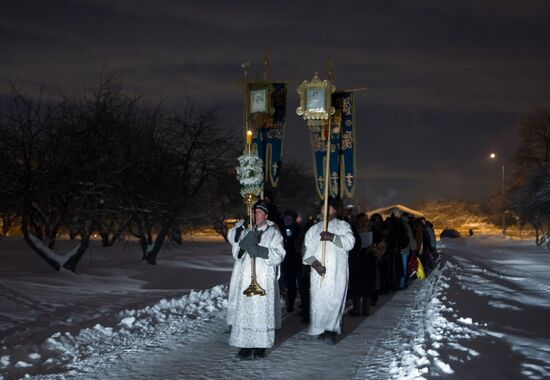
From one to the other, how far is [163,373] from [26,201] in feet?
37.2

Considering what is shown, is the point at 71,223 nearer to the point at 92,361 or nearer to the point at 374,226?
the point at 374,226

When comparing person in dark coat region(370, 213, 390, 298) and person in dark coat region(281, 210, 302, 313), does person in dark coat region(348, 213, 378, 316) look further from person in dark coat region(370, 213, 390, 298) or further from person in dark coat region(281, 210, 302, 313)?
person in dark coat region(281, 210, 302, 313)

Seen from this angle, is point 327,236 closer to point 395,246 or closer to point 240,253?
point 240,253

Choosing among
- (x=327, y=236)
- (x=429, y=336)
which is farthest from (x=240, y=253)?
(x=429, y=336)

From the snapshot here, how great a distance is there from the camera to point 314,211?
1053 cm

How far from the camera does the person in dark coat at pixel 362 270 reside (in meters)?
11.3

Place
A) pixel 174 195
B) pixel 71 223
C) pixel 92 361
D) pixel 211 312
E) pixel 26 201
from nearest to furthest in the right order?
pixel 92 361
pixel 211 312
pixel 26 201
pixel 71 223
pixel 174 195

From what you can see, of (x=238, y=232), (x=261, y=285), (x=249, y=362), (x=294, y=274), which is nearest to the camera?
(x=249, y=362)

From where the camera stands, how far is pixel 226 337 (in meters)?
9.05

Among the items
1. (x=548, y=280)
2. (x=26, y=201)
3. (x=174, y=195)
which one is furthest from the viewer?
(x=174, y=195)

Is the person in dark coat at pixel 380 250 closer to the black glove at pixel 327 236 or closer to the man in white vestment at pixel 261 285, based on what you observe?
the black glove at pixel 327 236

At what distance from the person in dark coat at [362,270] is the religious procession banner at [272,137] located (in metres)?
7.19

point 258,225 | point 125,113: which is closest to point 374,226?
point 258,225

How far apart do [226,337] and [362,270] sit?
337 cm
